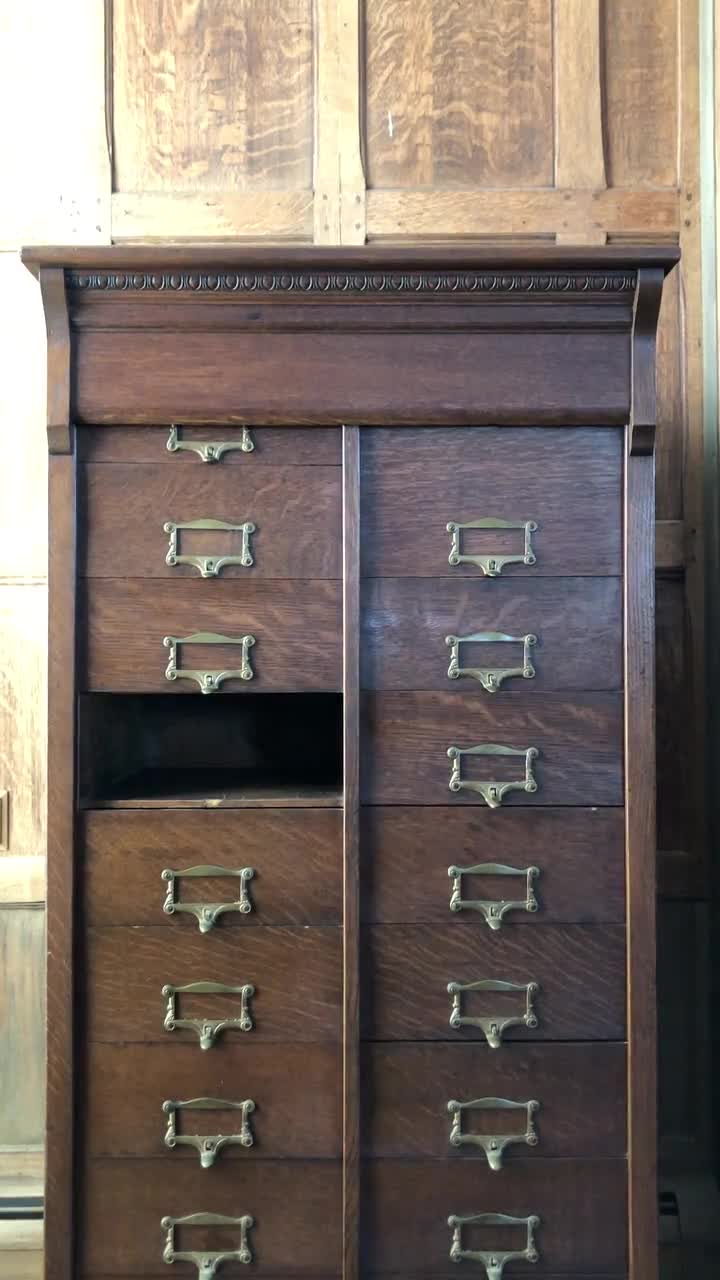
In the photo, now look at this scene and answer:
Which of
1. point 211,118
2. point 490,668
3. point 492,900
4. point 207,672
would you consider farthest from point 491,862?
point 211,118

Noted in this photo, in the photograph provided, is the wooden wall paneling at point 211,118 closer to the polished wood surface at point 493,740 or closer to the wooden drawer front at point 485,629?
the wooden drawer front at point 485,629

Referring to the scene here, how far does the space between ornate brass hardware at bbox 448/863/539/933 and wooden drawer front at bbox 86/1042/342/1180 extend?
0.31m

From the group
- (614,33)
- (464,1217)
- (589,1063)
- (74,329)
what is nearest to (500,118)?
(614,33)

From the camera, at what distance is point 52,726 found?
165 centimetres

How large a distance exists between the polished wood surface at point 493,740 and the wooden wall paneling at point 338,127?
112cm

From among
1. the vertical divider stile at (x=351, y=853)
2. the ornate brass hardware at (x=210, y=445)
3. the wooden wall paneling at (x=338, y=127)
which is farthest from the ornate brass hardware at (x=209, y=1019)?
→ the wooden wall paneling at (x=338, y=127)

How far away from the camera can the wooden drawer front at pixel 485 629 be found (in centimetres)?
166

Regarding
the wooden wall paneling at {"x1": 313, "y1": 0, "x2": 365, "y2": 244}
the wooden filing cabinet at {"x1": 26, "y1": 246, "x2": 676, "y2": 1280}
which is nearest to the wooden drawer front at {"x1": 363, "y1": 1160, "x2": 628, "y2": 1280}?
the wooden filing cabinet at {"x1": 26, "y1": 246, "x2": 676, "y2": 1280}

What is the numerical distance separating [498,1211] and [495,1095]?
18 centimetres

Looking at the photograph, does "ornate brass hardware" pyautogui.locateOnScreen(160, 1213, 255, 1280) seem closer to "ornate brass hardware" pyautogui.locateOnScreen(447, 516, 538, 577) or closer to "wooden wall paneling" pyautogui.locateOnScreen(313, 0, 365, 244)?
"ornate brass hardware" pyautogui.locateOnScreen(447, 516, 538, 577)

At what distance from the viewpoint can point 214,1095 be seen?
1646 mm

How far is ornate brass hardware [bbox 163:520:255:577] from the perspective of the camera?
1.66 m

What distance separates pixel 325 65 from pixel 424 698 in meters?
1.45

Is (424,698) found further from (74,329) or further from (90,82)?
(90,82)
